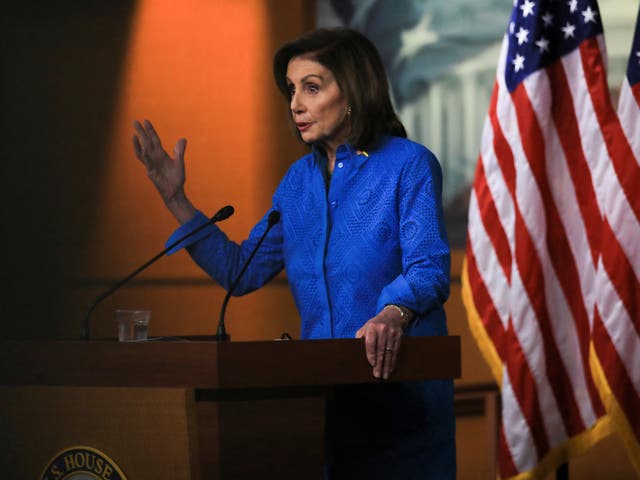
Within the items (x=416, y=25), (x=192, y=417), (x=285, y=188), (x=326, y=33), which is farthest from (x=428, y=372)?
(x=416, y=25)

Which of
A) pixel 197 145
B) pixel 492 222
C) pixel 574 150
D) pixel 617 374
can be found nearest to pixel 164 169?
pixel 492 222

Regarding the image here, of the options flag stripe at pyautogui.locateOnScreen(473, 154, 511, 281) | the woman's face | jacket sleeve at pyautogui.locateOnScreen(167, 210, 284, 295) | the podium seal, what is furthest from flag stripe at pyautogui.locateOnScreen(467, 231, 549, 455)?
A: the podium seal

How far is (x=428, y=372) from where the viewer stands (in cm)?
177

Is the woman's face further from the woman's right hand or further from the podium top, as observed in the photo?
the podium top

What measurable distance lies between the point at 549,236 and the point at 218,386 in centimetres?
197

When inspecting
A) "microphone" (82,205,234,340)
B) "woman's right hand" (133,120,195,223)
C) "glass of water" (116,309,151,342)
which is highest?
"woman's right hand" (133,120,195,223)

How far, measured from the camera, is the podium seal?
1636mm

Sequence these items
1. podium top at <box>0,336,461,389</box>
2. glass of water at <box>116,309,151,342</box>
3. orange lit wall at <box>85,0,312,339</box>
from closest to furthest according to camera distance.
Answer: podium top at <box>0,336,461,389</box> < glass of water at <box>116,309,151,342</box> < orange lit wall at <box>85,0,312,339</box>

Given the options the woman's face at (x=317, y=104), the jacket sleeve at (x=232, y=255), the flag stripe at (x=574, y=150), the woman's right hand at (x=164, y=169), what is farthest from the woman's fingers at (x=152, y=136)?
the flag stripe at (x=574, y=150)

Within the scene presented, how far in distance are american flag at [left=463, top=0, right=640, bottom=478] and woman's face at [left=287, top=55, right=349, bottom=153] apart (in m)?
1.23

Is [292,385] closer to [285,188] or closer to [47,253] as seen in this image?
[285,188]

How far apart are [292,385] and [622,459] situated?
3.66 meters

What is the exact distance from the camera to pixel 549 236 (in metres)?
3.28

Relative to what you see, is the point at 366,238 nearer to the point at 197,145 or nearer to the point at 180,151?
the point at 180,151
